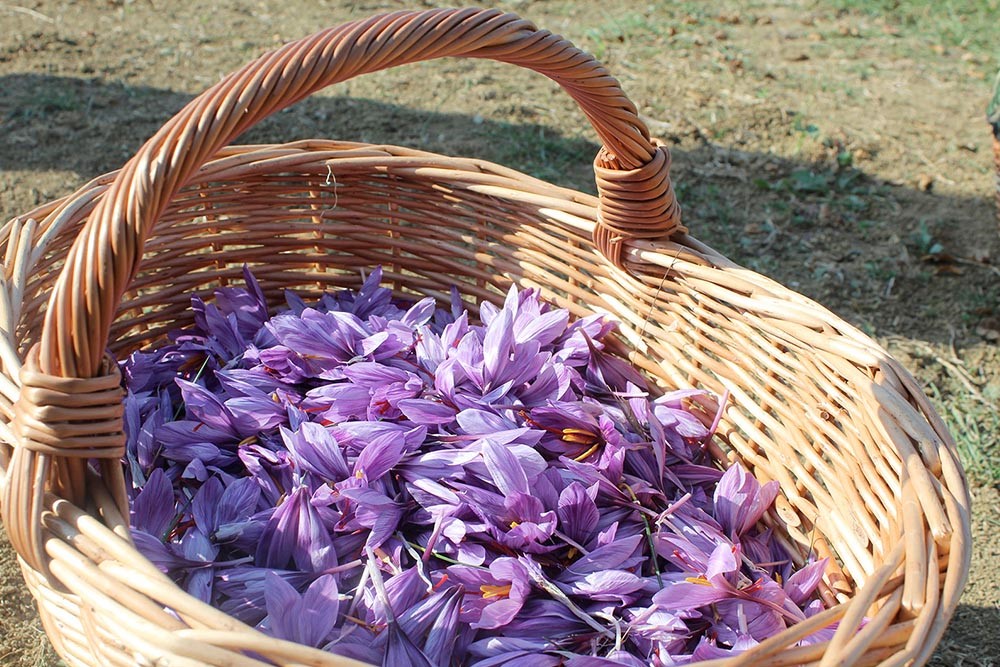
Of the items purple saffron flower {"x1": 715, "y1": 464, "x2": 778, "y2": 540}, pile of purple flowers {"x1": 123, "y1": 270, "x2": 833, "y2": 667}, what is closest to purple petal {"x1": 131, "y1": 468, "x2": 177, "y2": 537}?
pile of purple flowers {"x1": 123, "y1": 270, "x2": 833, "y2": 667}

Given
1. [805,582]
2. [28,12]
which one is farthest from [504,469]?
[28,12]

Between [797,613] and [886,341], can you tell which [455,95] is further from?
[797,613]

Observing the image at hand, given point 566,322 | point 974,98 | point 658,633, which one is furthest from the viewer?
point 974,98

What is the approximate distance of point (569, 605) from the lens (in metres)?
0.85

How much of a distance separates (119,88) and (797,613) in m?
2.23

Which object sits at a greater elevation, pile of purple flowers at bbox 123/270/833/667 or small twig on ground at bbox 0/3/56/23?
small twig on ground at bbox 0/3/56/23

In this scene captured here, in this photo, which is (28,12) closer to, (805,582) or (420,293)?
(420,293)

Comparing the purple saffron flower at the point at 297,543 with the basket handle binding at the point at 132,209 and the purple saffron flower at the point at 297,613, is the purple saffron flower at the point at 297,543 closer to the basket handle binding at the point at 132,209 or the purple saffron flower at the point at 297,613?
the purple saffron flower at the point at 297,613

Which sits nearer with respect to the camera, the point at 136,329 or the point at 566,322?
the point at 566,322

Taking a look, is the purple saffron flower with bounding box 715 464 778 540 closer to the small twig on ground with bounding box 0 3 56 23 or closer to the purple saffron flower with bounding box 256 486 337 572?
the purple saffron flower with bounding box 256 486 337 572

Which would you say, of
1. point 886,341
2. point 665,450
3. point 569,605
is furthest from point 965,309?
point 569,605

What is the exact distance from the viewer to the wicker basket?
67 centimetres

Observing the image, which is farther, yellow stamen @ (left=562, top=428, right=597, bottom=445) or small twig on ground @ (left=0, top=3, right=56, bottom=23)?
small twig on ground @ (left=0, top=3, right=56, bottom=23)

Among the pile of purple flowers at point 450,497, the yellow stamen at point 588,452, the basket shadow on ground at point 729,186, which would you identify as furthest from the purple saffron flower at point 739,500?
the basket shadow on ground at point 729,186
